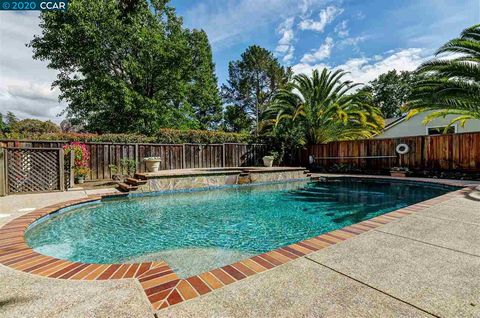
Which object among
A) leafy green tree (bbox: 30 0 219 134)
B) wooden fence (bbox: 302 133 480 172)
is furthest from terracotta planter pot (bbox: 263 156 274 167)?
leafy green tree (bbox: 30 0 219 134)

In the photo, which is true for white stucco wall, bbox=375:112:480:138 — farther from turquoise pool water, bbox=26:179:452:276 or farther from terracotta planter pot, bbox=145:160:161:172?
terracotta planter pot, bbox=145:160:161:172

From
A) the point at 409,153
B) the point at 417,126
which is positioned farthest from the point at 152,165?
the point at 417,126

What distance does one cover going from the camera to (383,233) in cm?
287

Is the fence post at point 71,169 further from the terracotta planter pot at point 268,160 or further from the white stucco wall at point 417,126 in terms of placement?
the white stucco wall at point 417,126

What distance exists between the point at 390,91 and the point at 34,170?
34.5 m

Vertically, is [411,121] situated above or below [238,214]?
above

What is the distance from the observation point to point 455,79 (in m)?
7.98

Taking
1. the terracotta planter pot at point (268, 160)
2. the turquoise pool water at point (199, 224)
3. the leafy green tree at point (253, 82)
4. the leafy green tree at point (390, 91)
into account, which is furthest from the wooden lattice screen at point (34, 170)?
the leafy green tree at point (390, 91)

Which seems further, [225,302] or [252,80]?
[252,80]

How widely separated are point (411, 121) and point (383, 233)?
659 inches

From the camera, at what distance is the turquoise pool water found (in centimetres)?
329

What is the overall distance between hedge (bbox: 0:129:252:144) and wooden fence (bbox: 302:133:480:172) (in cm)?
482

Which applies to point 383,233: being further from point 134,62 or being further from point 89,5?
point 89,5

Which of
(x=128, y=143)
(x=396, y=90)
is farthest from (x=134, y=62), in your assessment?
(x=396, y=90)
